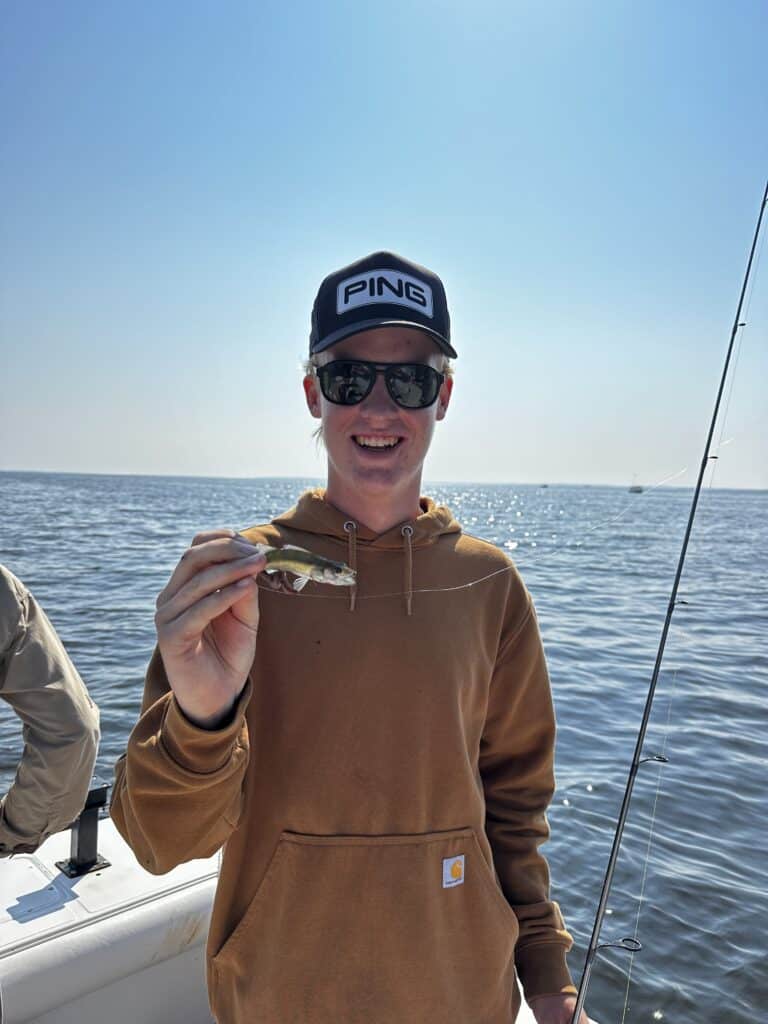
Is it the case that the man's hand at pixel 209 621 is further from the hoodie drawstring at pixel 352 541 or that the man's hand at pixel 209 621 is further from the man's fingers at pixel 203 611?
the hoodie drawstring at pixel 352 541

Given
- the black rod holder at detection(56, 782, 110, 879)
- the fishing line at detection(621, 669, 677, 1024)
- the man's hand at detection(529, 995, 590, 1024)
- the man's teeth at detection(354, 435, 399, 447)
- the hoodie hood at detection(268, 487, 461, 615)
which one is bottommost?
the fishing line at detection(621, 669, 677, 1024)

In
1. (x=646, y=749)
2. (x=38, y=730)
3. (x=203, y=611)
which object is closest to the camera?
(x=203, y=611)

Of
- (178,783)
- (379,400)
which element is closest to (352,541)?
(379,400)

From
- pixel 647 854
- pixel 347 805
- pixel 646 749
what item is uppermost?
pixel 347 805

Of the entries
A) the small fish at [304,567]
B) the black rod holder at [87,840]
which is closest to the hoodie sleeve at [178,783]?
the small fish at [304,567]

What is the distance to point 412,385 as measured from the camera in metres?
2.21

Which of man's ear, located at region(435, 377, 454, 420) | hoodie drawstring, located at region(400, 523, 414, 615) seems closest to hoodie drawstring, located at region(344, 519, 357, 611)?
hoodie drawstring, located at region(400, 523, 414, 615)

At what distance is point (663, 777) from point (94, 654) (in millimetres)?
8293

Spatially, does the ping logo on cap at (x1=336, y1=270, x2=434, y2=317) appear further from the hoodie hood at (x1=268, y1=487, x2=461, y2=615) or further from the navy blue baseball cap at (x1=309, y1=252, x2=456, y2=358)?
the hoodie hood at (x1=268, y1=487, x2=461, y2=615)

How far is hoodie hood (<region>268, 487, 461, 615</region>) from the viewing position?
221 centimetres

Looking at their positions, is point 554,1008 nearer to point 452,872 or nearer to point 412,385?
point 452,872

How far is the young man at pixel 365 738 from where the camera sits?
1722 millimetres

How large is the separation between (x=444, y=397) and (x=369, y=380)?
14.0 inches

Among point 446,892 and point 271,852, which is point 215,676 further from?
point 446,892
